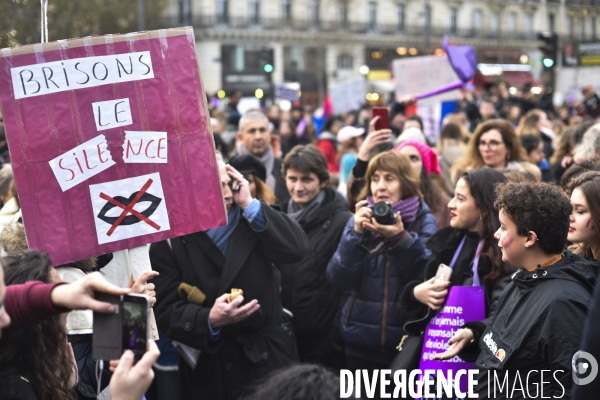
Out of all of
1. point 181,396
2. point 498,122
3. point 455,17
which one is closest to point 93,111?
point 181,396

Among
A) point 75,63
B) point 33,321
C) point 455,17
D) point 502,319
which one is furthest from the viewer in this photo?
point 455,17

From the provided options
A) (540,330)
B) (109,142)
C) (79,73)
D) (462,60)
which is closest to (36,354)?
(109,142)

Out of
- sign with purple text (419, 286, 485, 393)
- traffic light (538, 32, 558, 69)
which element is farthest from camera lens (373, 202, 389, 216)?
traffic light (538, 32, 558, 69)

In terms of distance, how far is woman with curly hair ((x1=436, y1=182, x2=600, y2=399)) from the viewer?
2902 mm

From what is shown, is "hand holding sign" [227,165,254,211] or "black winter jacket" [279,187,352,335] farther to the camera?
"black winter jacket" [279,187,352,335]

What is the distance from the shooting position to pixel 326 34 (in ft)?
159

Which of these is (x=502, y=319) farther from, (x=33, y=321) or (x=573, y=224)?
(x=33, y=321)

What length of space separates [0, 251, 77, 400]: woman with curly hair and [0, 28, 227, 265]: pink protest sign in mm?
769

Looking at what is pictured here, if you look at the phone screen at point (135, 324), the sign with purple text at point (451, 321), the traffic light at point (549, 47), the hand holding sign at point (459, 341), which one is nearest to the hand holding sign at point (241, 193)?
the sign with purple text at point (451, 321)

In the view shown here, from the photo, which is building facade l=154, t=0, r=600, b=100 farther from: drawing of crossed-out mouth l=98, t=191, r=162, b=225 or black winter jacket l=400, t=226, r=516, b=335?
drawing of crossed-out mouth l=98, t=191, r=162, b=225

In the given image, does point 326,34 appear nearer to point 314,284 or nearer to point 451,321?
point 314,284

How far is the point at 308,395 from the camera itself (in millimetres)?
1936

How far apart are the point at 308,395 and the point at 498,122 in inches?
199

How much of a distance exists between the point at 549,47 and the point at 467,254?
12362 mm
